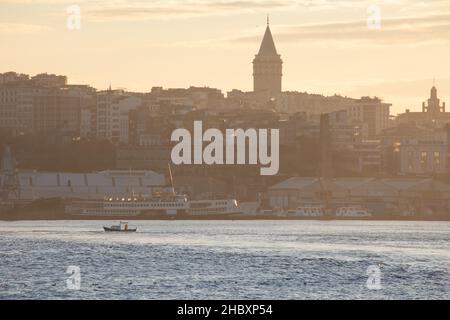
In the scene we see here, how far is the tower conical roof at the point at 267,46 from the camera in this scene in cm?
18975

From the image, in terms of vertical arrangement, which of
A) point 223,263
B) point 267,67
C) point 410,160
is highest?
point 267,67

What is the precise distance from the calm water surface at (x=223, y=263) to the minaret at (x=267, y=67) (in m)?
118

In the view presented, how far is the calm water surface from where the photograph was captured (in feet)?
129

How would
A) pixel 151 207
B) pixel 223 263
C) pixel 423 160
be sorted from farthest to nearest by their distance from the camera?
pixel 423 160, pixel 151 207, pixel 223 263

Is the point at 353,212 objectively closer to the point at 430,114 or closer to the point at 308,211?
the point at 308,211

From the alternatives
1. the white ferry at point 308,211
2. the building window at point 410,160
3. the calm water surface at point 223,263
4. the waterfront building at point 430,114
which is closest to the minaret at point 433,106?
the waterfront building at point 430,114

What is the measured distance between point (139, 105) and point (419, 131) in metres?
22.8

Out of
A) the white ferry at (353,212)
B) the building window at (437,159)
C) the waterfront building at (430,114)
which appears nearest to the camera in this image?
the white ferry at (353,212)

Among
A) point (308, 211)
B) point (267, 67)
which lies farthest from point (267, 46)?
point (308, 211)

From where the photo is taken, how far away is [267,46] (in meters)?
190

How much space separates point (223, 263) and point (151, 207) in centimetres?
4471

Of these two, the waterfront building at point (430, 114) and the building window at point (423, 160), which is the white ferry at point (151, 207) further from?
the waterfront building at point (430, 114)

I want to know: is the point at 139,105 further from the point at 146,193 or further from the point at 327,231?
the point at 327,231

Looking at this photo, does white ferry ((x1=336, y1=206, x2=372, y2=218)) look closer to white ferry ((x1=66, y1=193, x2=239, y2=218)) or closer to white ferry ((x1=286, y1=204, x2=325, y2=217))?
white ferry ((x1=286, y1=204, x2=325, y2=217))
